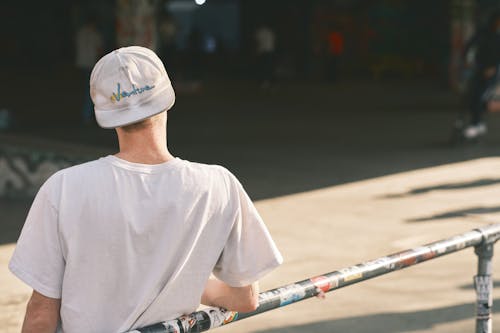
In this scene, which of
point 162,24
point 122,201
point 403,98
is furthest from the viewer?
point 162,24

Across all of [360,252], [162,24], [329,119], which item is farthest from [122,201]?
[162,24]

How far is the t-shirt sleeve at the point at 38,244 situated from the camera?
7.03 feet

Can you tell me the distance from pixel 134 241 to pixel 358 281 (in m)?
1.00

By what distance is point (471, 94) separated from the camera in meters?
12.7

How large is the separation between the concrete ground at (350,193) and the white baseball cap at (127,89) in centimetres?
279

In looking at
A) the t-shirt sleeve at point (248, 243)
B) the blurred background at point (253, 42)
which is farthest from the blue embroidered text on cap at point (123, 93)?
the blurred background at point (253, 42)

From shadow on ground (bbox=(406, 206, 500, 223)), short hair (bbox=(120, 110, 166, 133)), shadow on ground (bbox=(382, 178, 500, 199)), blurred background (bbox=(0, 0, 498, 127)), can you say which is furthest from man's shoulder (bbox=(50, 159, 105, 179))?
blurred background (bbox=(0, 0, 498, 127))

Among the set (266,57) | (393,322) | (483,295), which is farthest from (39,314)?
(266,57)

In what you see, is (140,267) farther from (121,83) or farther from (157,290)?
(121,83)

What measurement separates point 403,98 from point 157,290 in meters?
19.0

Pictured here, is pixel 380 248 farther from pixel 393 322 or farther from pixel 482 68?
pixel 482 68

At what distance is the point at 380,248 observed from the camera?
6.55 meters

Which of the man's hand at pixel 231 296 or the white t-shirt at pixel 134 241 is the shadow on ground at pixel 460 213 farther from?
the white t-shirt at pixel 134 241

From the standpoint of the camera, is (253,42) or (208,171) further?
(253,42)
